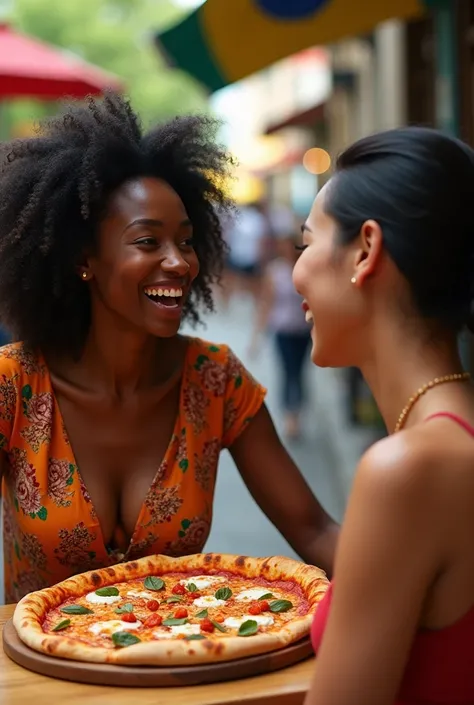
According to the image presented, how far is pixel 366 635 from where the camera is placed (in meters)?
1.68

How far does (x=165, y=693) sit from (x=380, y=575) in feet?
1.98

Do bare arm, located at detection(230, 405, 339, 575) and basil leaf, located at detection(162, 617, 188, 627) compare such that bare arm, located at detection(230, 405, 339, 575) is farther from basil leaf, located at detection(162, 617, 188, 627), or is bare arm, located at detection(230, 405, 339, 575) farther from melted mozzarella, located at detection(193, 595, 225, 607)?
basil leaf, located at detection(162, 617, 188, 627)

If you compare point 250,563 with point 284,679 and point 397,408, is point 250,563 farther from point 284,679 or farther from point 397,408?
point 397,408

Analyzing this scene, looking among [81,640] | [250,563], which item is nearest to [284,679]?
[81,640]

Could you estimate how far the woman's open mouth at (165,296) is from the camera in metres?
2.84

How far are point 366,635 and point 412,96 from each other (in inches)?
330

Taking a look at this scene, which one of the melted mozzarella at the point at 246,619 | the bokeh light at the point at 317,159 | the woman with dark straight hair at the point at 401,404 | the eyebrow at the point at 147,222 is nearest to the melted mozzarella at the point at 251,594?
the melted mozzarella at the point at 246,619

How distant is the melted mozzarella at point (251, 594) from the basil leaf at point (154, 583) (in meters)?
0.19

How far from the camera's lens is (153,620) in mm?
2311

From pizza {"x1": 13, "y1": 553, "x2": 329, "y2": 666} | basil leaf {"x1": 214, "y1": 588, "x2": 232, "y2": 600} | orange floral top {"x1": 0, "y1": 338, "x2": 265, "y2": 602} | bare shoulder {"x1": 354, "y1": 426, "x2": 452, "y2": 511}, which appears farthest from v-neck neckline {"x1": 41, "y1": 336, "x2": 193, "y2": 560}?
bare shoulder {"x1": 354, "y1": 426, "x2": 452, "y2": 511}

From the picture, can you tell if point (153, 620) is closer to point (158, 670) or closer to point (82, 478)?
point (158, 670)

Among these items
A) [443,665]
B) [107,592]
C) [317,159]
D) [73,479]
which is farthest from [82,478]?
[317,159]

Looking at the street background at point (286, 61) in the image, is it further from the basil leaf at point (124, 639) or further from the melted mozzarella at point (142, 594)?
the basil leaf at point (124, 639)

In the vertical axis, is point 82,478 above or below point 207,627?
above
